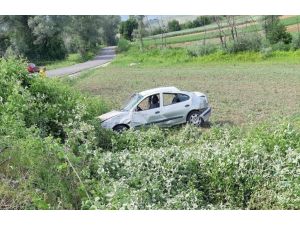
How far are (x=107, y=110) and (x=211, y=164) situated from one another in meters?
3.35

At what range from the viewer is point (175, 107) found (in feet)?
29.2

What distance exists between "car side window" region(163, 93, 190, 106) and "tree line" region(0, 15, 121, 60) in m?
1.38

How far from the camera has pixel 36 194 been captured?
221 inches

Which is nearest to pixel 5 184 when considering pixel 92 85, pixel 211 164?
pixel 211 164

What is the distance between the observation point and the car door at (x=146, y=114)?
862cm

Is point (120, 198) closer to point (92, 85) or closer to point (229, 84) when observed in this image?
point (92, 85)

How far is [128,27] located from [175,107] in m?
1.67

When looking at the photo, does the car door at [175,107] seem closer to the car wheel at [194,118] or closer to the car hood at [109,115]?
the car wheel at [194,118]

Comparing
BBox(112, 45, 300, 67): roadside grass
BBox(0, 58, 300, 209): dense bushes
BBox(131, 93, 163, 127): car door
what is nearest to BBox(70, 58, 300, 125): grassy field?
BBox(112, 45, 300, 67): roadside grass

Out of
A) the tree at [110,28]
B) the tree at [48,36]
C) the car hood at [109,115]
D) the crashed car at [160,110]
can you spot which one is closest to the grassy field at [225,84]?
the crashed car at [160,110]

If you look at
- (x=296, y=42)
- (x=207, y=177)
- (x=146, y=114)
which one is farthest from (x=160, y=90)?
(x=296, y=42)

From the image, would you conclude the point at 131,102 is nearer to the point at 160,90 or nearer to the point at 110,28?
the point at 160,90

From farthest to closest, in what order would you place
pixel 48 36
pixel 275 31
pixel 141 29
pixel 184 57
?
pixel 184 57 < pixel 275 31 < pixel 141 29 < pixel 48 36

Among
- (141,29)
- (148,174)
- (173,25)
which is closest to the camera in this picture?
(148,174)
